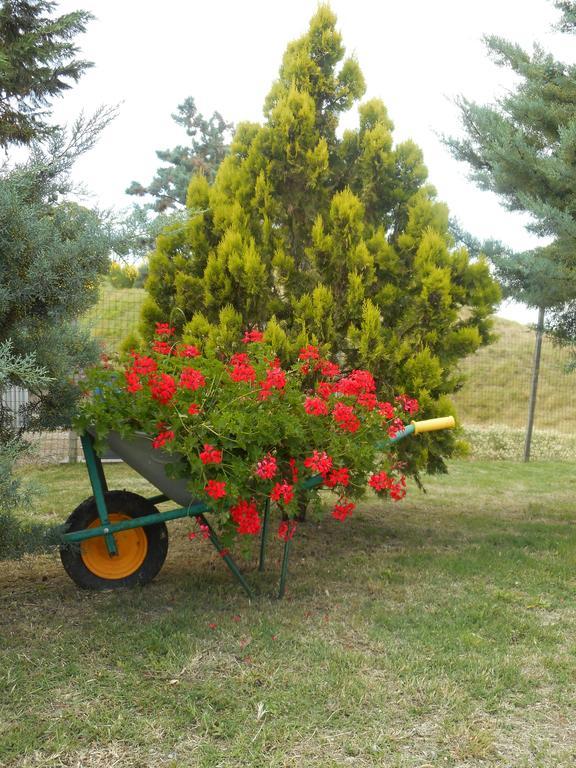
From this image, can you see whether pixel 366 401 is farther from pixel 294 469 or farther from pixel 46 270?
pixel 46 270

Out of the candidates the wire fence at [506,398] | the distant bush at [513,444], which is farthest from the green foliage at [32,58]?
the distant bush at [513,444]

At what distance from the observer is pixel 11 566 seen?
13.5 feet

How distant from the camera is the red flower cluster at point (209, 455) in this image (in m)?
2.89

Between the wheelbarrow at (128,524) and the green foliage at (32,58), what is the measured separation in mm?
5192

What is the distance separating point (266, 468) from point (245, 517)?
0.26 metres

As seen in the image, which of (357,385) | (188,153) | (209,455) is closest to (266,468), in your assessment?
(209,455)

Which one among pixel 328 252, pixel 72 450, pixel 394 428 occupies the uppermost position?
pixel 328 252

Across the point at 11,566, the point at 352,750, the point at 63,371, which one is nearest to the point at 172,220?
the point at 63,371

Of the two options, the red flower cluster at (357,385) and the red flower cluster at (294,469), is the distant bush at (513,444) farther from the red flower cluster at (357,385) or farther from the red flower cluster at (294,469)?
the red flower cluster at (294,469)

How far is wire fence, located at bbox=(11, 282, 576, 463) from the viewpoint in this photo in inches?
358

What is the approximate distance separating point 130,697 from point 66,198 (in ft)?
6.66

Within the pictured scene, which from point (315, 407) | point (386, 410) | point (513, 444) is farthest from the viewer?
point (513, 444)

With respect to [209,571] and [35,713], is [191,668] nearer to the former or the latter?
[35,713]

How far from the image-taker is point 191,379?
295cm
